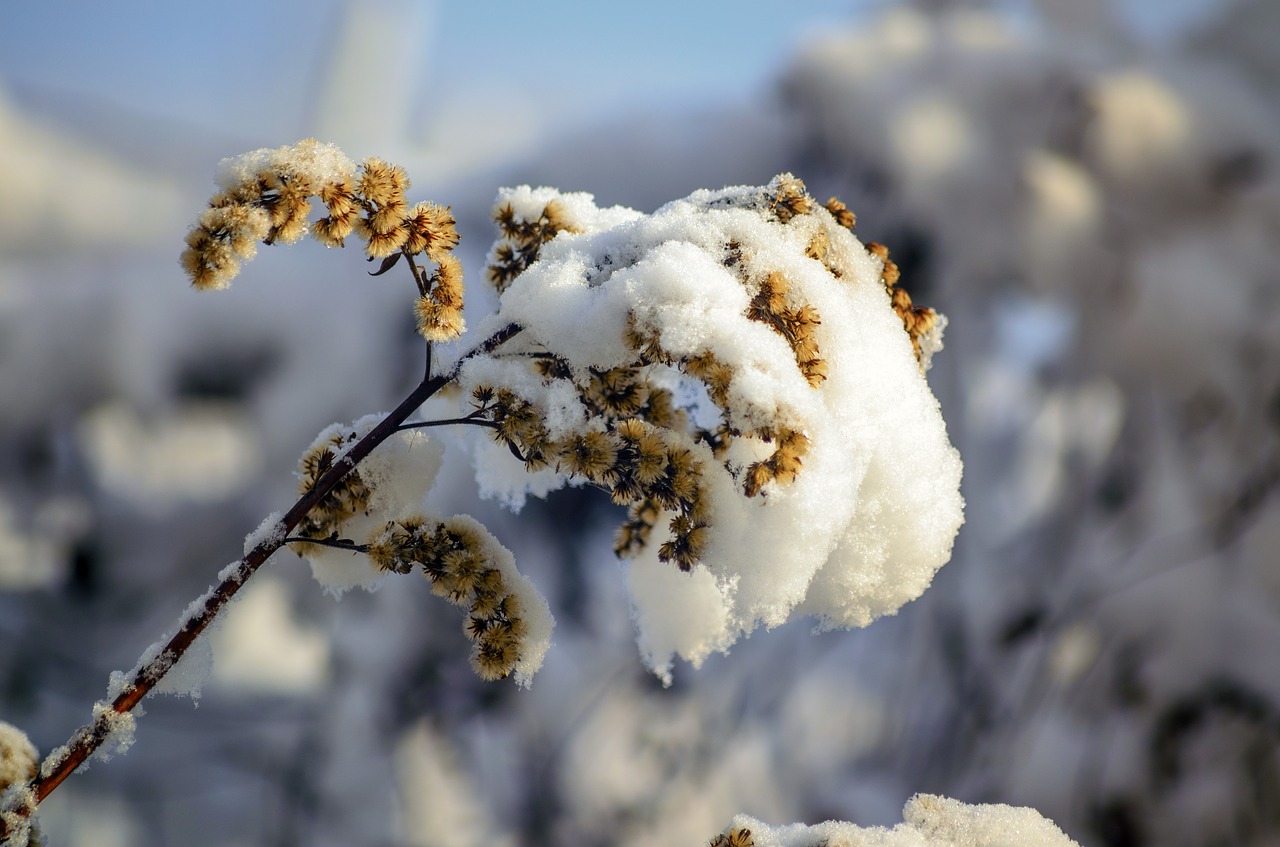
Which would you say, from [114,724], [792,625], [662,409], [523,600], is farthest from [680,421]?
[792,625]

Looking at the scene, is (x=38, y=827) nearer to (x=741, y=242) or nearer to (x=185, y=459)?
(x=741, y=242)

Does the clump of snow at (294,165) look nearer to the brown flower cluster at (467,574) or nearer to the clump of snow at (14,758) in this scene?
the brown flower cluster at (467,574)

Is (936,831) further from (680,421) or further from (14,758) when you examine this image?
(14,758)

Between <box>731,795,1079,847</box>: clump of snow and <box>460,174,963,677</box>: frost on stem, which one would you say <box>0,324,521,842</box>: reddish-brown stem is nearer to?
<box>460,174,963,677</box>: frost on stem

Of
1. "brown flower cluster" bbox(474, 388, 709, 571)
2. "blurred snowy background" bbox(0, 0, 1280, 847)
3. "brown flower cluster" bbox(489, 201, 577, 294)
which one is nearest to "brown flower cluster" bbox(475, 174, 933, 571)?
"brown flower cluster" bbox(474, 388, 709, 571)

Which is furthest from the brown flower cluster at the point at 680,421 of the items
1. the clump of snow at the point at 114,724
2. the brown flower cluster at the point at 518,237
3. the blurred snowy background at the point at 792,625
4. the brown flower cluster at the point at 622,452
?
the blurred snowy background at the point at 792,625

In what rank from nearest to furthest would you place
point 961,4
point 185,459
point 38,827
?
1. point 38,827
2. point 185,459
3. point 961,4

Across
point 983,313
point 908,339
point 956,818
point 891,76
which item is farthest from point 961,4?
point 956,818
